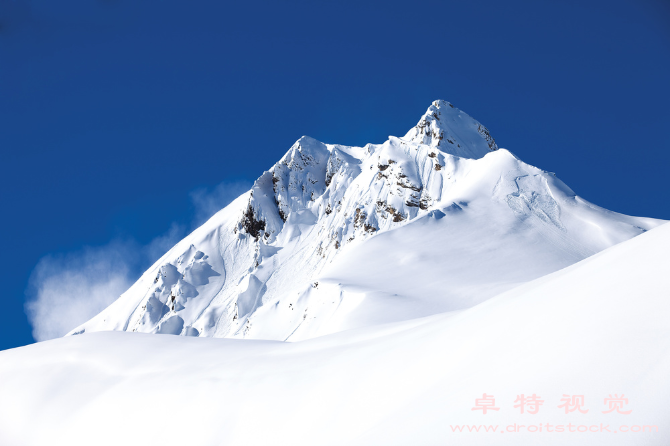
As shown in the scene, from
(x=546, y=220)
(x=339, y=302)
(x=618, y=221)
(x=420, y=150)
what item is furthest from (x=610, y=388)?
(x=420, y=150)

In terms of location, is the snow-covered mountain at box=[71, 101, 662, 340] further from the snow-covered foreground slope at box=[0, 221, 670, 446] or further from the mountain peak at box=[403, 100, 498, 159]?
the snow-covered foreground slope at box=[0, 221, 670, 446]

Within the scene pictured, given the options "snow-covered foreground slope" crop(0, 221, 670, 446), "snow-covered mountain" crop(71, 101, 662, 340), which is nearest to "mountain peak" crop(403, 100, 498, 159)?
"snow-covered mountain" crop(71, 101, 662, 340)

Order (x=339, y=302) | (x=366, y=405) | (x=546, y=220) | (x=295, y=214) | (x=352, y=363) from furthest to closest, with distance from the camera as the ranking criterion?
(x=295, y=214) → (x=546, y=220) → (x=339, y=302) → (x=352, y=363) → (x=366, y=405)

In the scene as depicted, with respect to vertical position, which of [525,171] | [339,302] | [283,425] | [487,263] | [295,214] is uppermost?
[295,214]

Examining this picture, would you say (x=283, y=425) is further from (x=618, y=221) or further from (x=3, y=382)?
(x=618, y=221)

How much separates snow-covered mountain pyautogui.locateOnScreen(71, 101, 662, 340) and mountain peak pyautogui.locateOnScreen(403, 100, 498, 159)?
236mm

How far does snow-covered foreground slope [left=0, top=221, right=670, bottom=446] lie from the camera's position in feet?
9.25

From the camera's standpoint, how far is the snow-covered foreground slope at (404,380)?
2820 mm

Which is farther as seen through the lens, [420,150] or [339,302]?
[420,150]

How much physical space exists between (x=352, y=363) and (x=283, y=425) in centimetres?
103

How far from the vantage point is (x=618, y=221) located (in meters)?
28.4

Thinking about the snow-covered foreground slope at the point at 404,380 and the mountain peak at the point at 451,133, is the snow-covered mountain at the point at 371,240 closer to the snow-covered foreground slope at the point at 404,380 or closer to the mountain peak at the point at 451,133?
the mountain peak at the point at 451,133

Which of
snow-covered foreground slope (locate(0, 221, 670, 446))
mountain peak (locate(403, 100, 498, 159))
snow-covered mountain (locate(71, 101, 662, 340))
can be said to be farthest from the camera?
mountain peak (locate(403, 100, 498, 159))

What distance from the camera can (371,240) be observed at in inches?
1107
